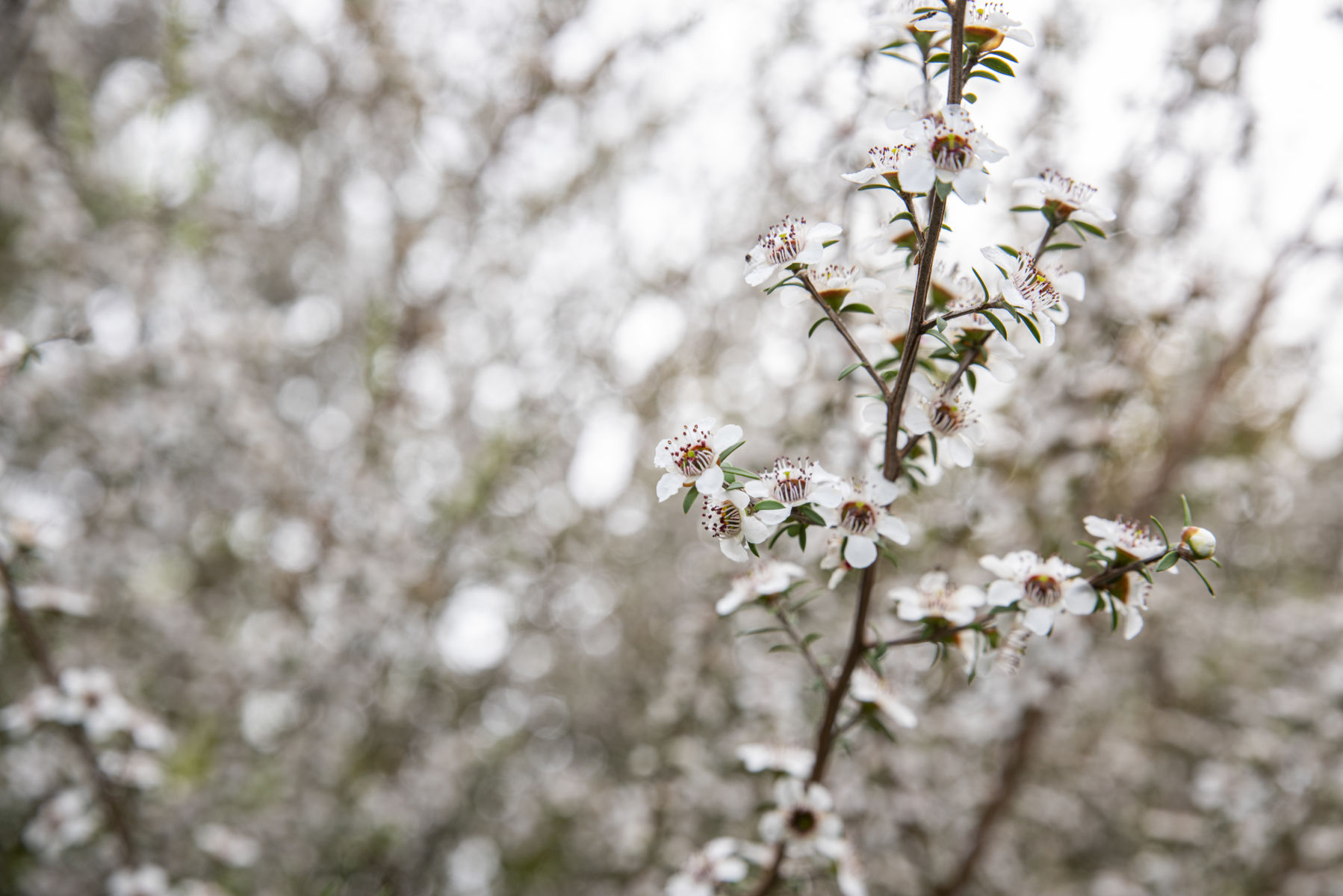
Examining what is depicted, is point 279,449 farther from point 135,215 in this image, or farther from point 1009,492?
point 1009,492

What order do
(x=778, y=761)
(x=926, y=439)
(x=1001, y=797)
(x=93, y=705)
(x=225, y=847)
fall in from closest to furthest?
(x=926, y=439) < (x=778, y=761) < (x=93, y=705) < (x=225, y=847) < (x=1001, y=797)

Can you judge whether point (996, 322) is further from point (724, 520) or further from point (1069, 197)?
point (724, 520)

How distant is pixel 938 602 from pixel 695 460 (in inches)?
23.9

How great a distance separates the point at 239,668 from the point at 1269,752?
16.1 ft

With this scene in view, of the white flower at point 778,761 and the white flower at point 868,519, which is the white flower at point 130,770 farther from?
the white flower at point 868,519

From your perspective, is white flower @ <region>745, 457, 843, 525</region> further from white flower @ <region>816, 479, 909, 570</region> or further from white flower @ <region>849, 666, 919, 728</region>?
white flower @ <region>849, 666, 919, 728</region>

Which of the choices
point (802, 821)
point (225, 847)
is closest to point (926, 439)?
point (802, 821)

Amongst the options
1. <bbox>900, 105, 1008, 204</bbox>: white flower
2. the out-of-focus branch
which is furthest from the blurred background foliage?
<bbox>900, 105, 1008, 204</bbox>: white flower

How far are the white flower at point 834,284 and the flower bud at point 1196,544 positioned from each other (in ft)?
2.12

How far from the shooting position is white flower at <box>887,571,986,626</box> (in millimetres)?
1450

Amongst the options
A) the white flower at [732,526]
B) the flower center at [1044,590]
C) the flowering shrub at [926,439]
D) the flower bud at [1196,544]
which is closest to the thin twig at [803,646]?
the flowering shrub at [926,439]

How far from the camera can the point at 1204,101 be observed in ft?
9.54

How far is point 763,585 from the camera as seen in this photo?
1.56 m

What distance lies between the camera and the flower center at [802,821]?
166cm
